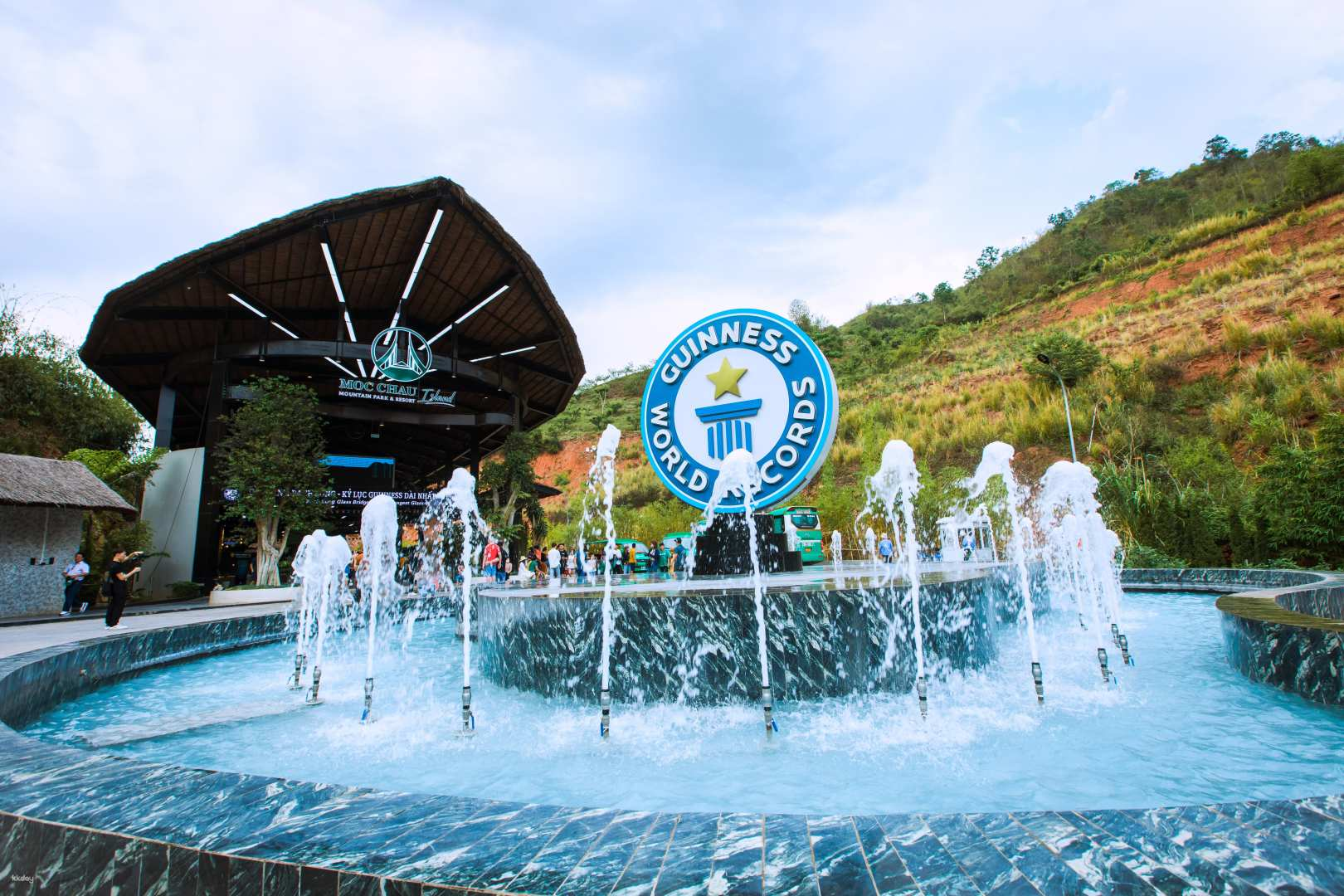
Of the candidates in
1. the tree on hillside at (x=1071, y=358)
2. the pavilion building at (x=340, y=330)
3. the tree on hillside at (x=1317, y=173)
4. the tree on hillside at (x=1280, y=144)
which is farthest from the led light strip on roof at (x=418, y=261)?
the tree on hillside at (x=1280, y=144)

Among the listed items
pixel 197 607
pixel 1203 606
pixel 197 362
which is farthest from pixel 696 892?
pixel 197 362

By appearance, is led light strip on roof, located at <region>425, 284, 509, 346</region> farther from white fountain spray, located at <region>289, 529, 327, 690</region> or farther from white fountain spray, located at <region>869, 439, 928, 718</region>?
white fountain spray, located at <region>869, 439, 928, 718</region>

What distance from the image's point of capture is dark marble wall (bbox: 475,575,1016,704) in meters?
5.29

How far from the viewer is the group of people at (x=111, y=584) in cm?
988

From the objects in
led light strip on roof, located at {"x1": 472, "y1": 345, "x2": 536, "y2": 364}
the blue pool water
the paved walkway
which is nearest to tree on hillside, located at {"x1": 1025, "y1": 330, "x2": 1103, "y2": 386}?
led light strip on roof, located at {"x1": 472, "y1": 345, "x2": 536, "y2": 364}

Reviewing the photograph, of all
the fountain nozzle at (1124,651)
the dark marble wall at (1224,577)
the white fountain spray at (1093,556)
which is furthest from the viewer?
the dark marble wall at (1224,577)

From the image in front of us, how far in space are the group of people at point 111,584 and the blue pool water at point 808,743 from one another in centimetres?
445

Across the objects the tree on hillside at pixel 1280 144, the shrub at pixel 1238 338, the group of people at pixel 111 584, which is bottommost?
the group of people at pixel 111 584

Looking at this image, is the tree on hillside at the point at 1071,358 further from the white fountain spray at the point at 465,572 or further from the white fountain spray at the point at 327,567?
the white fountain spray at the point at 327,567

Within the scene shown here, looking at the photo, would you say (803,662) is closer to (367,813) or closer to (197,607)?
(367,813)

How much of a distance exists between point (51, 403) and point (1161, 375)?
45235mm

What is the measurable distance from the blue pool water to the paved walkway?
116 inches

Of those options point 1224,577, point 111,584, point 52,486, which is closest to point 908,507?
point 1224,577

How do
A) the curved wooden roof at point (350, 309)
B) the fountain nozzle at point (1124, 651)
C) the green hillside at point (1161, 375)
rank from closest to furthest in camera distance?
1. the fountain nozzle at point (1124, 651)
2. the green hillside at point (1161, 375)
3. the curved wooden roof at point (350, 309)
